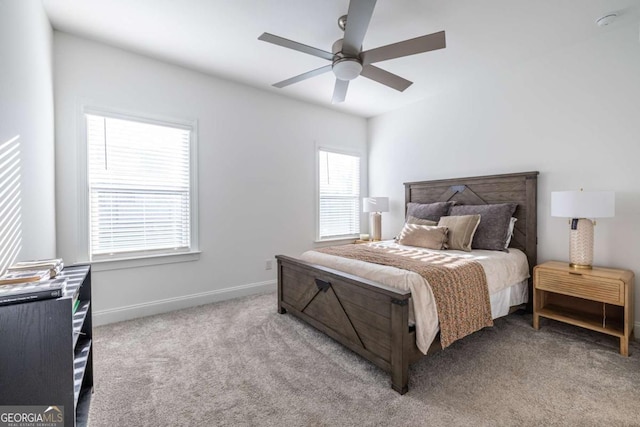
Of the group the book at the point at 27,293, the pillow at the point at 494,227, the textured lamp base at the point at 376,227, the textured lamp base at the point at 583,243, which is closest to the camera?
the book at the point at 27,293

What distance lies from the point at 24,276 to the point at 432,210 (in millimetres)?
3622

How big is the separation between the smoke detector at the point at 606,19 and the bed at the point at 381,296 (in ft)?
4.35

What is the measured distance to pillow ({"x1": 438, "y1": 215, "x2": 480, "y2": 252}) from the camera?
299 cm

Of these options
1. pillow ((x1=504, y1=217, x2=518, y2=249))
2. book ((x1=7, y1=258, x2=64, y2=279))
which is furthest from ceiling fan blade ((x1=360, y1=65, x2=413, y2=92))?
book ((x1=7, y1=258, x2=64, y2=279))

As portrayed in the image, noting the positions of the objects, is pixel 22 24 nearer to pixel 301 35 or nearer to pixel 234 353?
pixel 301 35

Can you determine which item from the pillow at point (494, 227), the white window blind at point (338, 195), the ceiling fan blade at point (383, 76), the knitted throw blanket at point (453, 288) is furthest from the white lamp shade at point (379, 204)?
the ceiling fan blade at point (383, 76)

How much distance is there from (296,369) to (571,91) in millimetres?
3579

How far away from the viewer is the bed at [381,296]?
1.79 m

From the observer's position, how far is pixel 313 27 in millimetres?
2447

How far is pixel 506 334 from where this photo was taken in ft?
8.46

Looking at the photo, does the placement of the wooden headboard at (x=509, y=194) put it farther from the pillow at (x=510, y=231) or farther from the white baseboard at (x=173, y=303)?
the white baseboard at (x=173, y=303)

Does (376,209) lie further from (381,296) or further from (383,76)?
(381,296)

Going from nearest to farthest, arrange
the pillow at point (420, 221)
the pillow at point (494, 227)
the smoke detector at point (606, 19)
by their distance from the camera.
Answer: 1. the smoke detector at point (606, 19)
2. the pillow at point (494, 227)
3. the pillow at point (420, 221)

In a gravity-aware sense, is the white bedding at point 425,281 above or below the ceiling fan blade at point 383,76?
below
